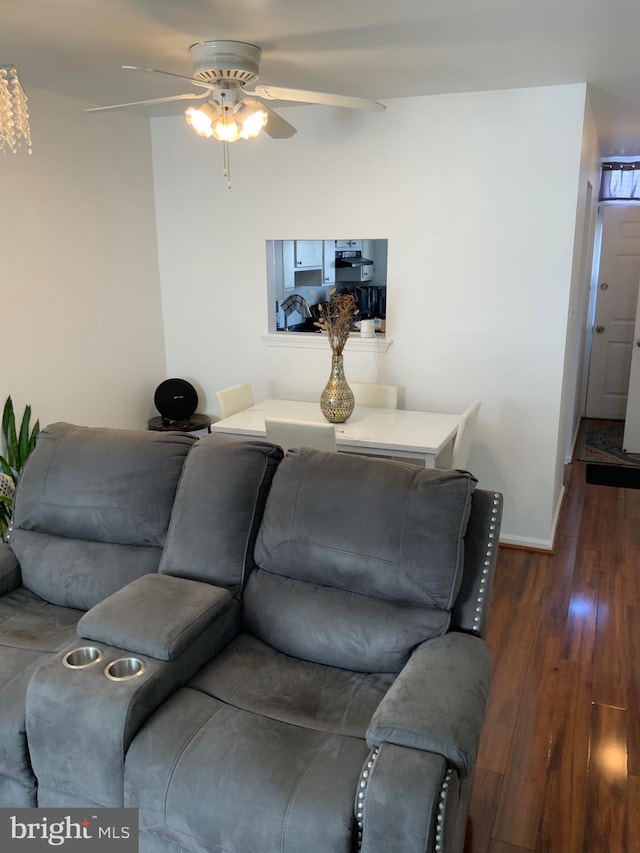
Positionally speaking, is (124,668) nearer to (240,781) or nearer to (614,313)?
(240,781)

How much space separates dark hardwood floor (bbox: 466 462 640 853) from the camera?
78.3 inches

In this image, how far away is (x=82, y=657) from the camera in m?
1.84

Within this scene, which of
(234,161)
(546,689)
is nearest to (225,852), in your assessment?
(546,689)

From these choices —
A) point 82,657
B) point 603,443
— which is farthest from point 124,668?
point 603,443

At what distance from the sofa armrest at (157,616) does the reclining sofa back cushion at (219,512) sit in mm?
97

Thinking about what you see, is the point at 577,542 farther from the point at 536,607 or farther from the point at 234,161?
the point at 234,161

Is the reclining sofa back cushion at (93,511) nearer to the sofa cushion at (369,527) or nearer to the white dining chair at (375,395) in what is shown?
the sofa cushion at (369,527)

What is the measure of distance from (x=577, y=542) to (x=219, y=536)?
8.44 ft

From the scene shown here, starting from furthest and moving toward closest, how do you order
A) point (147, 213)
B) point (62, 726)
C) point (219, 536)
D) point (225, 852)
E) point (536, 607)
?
point (147, 213)
point (536, 607)
point (219, 536)
point (62, 726)
point (225, 852)

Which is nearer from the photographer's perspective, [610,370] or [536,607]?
[536,607]

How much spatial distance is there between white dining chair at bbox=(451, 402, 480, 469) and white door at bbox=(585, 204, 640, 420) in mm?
3682

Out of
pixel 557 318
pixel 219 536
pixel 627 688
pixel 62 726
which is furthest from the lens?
pixel 557 318

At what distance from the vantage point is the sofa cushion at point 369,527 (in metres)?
1.91

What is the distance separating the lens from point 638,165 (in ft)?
18.4
